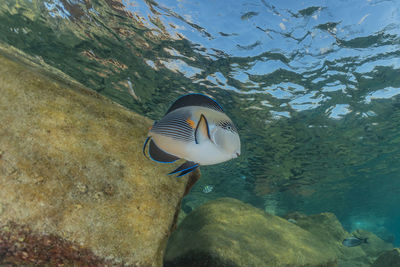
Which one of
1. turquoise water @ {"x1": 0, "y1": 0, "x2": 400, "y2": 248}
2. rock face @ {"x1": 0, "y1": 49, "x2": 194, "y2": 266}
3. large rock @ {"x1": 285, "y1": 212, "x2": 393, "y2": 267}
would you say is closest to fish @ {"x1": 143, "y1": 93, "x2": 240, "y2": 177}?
rock face @ {"x1": 0, "y1": 49, "x2": 194, "y2": 266}

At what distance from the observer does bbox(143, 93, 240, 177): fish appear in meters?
1.18

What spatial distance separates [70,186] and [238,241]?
355cm

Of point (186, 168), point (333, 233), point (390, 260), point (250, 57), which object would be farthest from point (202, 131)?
point (333, 233)

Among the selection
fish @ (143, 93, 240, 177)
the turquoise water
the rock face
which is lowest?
the rock face

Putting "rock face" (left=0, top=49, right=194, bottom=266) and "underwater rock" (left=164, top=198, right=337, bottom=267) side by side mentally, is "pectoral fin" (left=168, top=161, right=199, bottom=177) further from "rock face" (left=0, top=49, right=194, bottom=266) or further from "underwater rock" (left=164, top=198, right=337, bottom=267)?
"underwater rock" (left=164, top=198, right=337, bottom=267)

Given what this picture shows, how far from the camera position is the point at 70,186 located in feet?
7.48

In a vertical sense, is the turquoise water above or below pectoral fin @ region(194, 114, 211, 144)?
above

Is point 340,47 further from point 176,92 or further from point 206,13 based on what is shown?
point 176,92

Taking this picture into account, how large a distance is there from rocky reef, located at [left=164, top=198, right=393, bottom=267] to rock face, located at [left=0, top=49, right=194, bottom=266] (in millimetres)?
1714

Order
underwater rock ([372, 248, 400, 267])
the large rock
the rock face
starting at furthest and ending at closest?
the large rock, underwater rock ([372, 248, 400, 267]), the rock face

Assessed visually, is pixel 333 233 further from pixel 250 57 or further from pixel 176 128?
pixel 176 128

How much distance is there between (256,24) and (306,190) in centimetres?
2471

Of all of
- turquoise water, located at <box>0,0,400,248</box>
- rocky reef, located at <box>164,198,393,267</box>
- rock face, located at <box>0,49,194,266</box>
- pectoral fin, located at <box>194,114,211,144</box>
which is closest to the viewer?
pectoral fin, located at <box>194,114,211,144</box>

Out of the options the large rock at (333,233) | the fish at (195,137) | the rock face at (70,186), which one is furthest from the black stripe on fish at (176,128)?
the large rock at (333,233)
